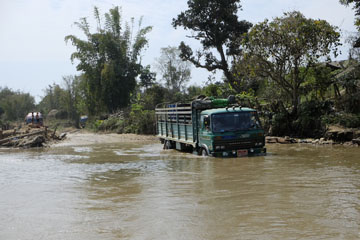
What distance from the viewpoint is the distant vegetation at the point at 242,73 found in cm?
1842

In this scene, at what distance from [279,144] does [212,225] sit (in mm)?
13029

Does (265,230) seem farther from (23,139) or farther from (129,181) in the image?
(23,139)

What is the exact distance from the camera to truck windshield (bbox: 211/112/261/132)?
12594mm

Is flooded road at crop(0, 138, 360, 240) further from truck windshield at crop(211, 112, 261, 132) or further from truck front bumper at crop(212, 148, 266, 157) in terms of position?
truck windshield at crop(211, 112, 261, 132)

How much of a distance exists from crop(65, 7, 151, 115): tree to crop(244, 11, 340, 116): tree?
18967 millimetres

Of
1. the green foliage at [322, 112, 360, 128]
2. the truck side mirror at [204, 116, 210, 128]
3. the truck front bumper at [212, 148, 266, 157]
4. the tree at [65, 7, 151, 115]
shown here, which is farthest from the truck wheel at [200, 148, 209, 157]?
the tree at [65, 7, 151, 115]

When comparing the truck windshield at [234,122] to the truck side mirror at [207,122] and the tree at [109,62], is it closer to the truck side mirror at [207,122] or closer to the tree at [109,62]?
the truck side mirror at [207,122]

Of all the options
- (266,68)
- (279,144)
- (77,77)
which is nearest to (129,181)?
(279,144)

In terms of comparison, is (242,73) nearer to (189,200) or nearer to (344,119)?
(344,119)

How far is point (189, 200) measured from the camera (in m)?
7.34

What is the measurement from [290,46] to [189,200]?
42.5ft

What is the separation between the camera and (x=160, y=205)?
7.05 m

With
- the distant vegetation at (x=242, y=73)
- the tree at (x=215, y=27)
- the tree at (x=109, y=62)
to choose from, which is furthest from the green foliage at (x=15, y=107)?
the tree at (x=215, y=27)

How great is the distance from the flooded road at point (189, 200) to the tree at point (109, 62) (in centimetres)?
2431
